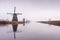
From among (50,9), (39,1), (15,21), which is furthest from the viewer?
(15,21)

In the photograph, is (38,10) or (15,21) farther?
(15,21)

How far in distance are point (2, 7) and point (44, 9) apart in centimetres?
269

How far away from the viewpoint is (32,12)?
8.60m

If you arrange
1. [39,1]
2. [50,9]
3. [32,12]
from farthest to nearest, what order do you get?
[32,12]
[50,9]
[39,1]

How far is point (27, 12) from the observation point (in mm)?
8547

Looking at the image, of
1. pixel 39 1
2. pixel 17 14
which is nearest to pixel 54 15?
pixel 39 1

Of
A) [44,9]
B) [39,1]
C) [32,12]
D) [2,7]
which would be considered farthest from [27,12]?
[39,1]

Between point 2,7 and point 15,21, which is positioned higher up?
point 2,7

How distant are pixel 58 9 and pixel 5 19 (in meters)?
3.45

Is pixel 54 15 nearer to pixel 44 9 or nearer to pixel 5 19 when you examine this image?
pixel 44 9

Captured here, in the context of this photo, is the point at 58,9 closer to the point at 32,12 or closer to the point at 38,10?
the point at 38,10

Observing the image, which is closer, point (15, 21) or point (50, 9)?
point (50, 9)

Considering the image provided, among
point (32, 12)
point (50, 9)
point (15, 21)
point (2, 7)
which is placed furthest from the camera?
point (15, 21)

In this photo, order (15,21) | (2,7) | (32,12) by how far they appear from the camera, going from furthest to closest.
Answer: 1. (15,21)
2. (32,12)
3. (2,7)
